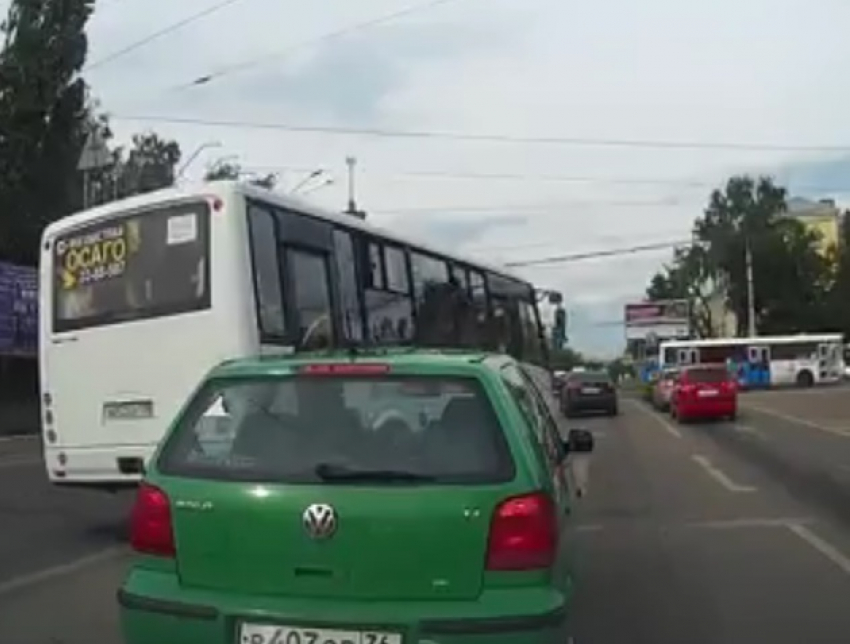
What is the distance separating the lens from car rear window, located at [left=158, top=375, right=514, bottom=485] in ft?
18.5

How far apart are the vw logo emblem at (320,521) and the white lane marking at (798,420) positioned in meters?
25.5

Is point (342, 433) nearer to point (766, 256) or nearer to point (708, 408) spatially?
point (708, 408)

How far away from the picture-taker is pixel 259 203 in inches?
516

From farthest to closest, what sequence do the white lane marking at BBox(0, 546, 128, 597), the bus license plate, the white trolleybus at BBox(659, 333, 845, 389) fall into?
the white trolleybus at BBox(659, 333, 845, 389) < the bus license plate < the white lane marking at BBox(0, 546, 128, 597)

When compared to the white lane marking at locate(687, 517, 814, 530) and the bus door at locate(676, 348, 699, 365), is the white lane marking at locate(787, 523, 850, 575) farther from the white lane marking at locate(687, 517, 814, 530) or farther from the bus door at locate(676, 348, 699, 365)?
the bus door at locate(676, 348, 699, 365)

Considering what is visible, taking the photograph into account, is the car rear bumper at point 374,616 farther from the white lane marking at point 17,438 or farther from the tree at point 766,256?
the tree at point 766,256

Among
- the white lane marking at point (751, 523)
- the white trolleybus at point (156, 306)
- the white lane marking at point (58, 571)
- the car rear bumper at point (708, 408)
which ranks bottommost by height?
the white lane marking at point (751, 523)

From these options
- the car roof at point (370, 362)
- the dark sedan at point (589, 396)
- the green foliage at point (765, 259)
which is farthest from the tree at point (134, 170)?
the green foliage at point (765, 259)

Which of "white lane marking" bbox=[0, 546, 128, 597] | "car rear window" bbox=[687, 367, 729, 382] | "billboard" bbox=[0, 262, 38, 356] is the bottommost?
"white lane marking" bbox=[0, 546, 128, 597]

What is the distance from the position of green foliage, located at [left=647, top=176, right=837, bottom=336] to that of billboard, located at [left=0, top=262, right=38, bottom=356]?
279ft

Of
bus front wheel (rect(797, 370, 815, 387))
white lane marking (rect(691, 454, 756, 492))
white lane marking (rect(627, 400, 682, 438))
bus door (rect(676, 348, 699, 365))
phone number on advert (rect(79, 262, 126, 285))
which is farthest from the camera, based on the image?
bus front wheel (rect(797, 370, 815, 387))

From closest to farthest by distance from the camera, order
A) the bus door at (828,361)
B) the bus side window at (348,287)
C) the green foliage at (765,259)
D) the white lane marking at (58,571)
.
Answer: the white lane marking at (58,571) < the bus side window at (348,287) < the bus door at (828,361) < the green foliage at (765,259)

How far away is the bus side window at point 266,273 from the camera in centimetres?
1284

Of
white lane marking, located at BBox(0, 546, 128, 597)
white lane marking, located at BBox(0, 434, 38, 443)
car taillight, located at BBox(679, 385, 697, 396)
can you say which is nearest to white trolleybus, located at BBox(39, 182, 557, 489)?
white lane marking, located at BBox(0, 546, 128, 597)
